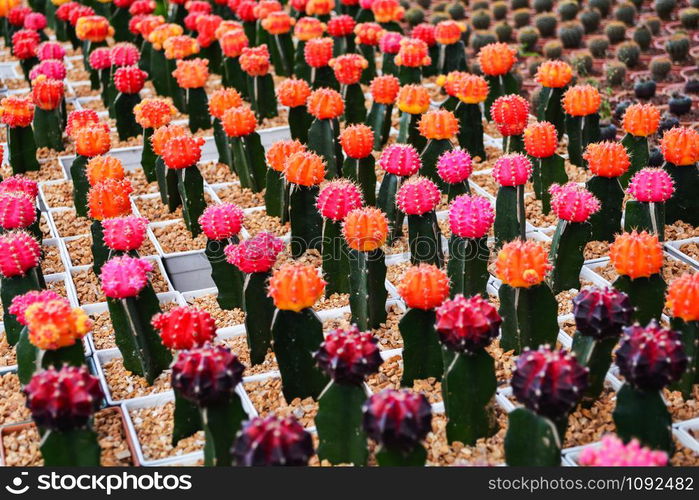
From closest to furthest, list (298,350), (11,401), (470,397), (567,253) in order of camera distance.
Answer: (470,397) < (298,350) < (11,401) < (567,253)

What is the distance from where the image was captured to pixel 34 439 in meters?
3.40

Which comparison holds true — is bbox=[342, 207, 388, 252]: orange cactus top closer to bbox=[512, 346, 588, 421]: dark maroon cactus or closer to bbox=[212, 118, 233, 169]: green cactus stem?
bbox=[512, 346, 588, 421]: dark maroon cactus

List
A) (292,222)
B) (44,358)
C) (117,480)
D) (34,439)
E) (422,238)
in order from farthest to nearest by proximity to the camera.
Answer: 1. (292,222)
2. (422,238)
3. (34,439)
4. (44,358)
5. (117,480)

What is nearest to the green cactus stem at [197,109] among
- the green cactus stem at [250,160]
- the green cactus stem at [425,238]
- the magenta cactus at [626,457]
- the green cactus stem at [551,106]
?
the green cactus stem at [250,160]

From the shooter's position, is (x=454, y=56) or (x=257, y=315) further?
(x=454, y=56)

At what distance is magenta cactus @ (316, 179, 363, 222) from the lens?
3938 mm

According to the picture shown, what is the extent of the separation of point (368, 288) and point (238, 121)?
1612 mm

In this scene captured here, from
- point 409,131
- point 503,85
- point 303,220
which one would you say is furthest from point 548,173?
point 303,220

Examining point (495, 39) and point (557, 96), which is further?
point (495, 39)

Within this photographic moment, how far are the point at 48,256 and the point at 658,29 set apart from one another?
5921 mm

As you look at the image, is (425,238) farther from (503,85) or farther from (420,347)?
(503,85)

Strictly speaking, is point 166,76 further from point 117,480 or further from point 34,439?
point 117,480

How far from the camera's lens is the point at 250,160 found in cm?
526

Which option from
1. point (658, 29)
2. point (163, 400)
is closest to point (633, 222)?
point (163, 400)
